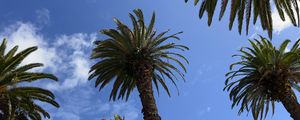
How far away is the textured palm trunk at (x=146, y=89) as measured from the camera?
82.0 feet

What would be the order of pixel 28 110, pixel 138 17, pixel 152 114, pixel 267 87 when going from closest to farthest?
pixel 152 114 → pixel 28 110 → pixel 138 17 → pixel 267 87

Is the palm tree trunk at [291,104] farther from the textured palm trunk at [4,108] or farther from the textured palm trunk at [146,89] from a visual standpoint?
the textured palm trunk at [4,108]

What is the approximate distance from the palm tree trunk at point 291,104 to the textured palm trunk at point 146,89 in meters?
10.3

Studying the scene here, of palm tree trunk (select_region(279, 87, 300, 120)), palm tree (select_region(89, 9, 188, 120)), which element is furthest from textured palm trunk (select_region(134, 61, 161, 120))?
palm tree trunk (select_region(279, 87, 300, 120))

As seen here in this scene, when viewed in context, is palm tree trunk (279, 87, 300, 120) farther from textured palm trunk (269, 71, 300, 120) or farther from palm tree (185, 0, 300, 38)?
palm tree (185, 0, 300, 38)

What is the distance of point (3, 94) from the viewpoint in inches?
1075

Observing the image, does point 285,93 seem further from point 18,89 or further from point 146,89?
point 18,89

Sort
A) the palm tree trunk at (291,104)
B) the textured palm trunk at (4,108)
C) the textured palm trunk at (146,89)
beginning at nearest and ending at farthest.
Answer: the textured palm trunk at (146,89) < the textured palm trunk at (4,108) < the palm tree trunk at (291,104)

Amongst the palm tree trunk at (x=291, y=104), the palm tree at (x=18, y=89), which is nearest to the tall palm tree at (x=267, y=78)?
the palm tree trunk at (x=291, y=104)

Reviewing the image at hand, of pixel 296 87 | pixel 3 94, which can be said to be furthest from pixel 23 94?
pixel 296 87

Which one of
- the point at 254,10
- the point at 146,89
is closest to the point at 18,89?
the point at 146,89

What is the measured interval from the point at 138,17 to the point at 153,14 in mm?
1041

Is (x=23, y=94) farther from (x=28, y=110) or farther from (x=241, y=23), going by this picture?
(x=241, y=23)

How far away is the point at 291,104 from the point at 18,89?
1808 cm
